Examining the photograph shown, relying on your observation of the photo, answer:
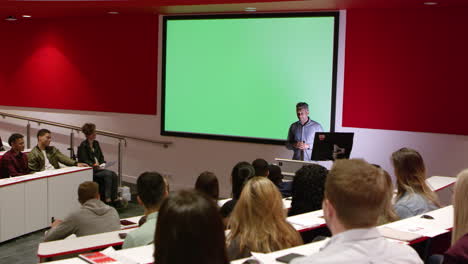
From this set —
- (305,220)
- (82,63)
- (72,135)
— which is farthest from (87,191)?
(82,63)

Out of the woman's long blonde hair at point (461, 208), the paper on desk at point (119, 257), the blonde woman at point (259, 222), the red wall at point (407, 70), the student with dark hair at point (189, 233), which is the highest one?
the red wall at point (407, 70)

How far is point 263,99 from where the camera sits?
360 inches

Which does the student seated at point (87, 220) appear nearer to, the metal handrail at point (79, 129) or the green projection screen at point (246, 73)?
the green projection screen at point (246, 73)

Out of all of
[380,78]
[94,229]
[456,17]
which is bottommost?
[94,229]

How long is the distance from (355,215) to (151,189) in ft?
8.10

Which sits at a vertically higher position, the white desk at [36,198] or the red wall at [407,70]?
the red wall at [407,70]

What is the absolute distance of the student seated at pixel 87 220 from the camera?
4.90m

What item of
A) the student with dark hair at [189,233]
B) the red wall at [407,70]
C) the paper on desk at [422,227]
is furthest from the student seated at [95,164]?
the student with dark hair at [189,233]

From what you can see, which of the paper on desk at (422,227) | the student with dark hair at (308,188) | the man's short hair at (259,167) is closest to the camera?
the paper on desk at (422,227)

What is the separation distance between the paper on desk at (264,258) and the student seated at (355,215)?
1140mm

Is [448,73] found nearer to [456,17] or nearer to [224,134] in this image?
[456,17]

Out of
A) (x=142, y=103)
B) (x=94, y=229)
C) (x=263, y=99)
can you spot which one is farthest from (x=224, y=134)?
(x=94, y=229)

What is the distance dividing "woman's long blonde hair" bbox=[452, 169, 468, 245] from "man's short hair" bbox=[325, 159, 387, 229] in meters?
1.15

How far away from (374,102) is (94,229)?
4610 millimetres
